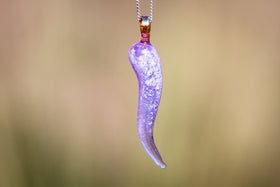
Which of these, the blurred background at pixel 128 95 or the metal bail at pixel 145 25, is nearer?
the metal bail at pixel 145 25

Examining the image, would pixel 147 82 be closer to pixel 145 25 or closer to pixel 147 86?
pixel 147 86

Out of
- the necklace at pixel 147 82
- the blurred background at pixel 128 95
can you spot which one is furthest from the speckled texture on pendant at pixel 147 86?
the blurred background at pixel 128 95

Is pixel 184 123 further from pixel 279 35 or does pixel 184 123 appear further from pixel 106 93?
pixel 279 35

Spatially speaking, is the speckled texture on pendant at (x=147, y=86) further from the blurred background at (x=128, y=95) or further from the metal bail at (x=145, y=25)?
the blurred background at (x=128, y=95)

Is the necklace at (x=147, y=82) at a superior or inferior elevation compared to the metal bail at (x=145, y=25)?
inferior

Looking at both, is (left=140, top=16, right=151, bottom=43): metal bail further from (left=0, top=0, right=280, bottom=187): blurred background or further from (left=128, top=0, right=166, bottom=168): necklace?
(left=0, top=0, right=280, bottom=187): blurred background

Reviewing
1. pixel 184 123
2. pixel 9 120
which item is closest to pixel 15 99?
pixel 9 120
